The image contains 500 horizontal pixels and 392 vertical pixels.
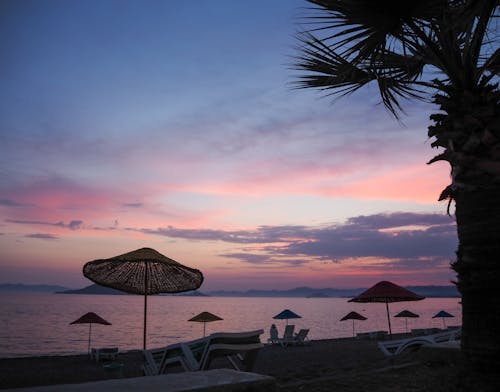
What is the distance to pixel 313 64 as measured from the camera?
5.89 meters

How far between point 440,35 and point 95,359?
18275mm

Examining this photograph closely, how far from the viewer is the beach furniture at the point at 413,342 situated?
9359mm

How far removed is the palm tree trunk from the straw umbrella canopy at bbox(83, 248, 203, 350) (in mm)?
5336

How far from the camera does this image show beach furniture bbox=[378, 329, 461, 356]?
9.36 metres

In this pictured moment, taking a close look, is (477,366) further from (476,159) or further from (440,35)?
(440,35)

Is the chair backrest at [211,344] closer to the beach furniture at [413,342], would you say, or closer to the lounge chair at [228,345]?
the lounge chair at [228,345]

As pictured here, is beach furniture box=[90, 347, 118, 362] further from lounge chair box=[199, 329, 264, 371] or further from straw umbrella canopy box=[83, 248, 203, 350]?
lounge chair box=[199, 329, 264, 371]

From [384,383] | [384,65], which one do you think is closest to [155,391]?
[384,383]

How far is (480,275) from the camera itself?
4.26 m

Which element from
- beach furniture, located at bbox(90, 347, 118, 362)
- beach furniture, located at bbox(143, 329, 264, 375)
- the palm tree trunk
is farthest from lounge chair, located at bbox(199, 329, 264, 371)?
beach furniture, located at bbox(90, 347, 118, 362)

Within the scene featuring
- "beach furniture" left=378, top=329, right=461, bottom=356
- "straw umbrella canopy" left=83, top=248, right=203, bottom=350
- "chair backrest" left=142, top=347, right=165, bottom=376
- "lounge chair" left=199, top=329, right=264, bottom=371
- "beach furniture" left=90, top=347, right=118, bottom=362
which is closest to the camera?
"lounge chair" left=199, top=329, right=264, bottom=371

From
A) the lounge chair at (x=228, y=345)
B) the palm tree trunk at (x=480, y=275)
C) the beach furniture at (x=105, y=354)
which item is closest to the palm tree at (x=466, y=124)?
the palm tree trunk at (x=480, y=275)

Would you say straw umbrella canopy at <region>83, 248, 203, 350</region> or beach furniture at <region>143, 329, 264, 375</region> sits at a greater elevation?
straw umbrella canopy at <region>83, 248, 203, 350</region>

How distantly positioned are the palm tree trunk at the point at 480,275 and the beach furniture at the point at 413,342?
16.4 ft
